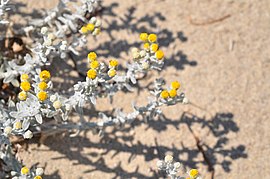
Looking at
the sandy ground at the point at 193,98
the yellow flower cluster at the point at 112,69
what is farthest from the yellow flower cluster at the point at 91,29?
the sandy ground at the point at 193,98

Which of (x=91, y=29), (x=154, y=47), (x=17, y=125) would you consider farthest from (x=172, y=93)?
(x=17, y=125)

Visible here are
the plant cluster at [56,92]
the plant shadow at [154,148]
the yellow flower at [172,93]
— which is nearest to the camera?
the plant cluster at [56,92]

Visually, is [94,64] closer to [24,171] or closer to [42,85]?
[42,85]

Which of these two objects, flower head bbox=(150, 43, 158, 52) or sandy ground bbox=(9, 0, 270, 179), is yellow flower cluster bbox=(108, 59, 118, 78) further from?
sandy ground bbox=(9, 0, 270, 179)

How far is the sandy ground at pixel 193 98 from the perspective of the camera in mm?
3408

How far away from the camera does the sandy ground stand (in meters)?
3.41

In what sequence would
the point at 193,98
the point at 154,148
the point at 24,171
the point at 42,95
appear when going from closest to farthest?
1. the point at 42,95
2. the point at 24,171
3. the point at 154,148
4. the point at 193,98

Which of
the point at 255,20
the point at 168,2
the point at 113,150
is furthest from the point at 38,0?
the point at 255,20

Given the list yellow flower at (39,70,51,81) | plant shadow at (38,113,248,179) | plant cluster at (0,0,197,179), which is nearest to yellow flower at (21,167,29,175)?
plant cluster at (0,0,197,179)

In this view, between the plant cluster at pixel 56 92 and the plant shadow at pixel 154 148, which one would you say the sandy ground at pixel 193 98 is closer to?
the plant shadow at pixel 154 148

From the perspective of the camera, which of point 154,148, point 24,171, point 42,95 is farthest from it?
point 154,148

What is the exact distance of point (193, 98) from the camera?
12.0 feet

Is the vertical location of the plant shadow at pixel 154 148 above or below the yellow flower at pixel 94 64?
below

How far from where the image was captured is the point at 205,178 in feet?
11.4
